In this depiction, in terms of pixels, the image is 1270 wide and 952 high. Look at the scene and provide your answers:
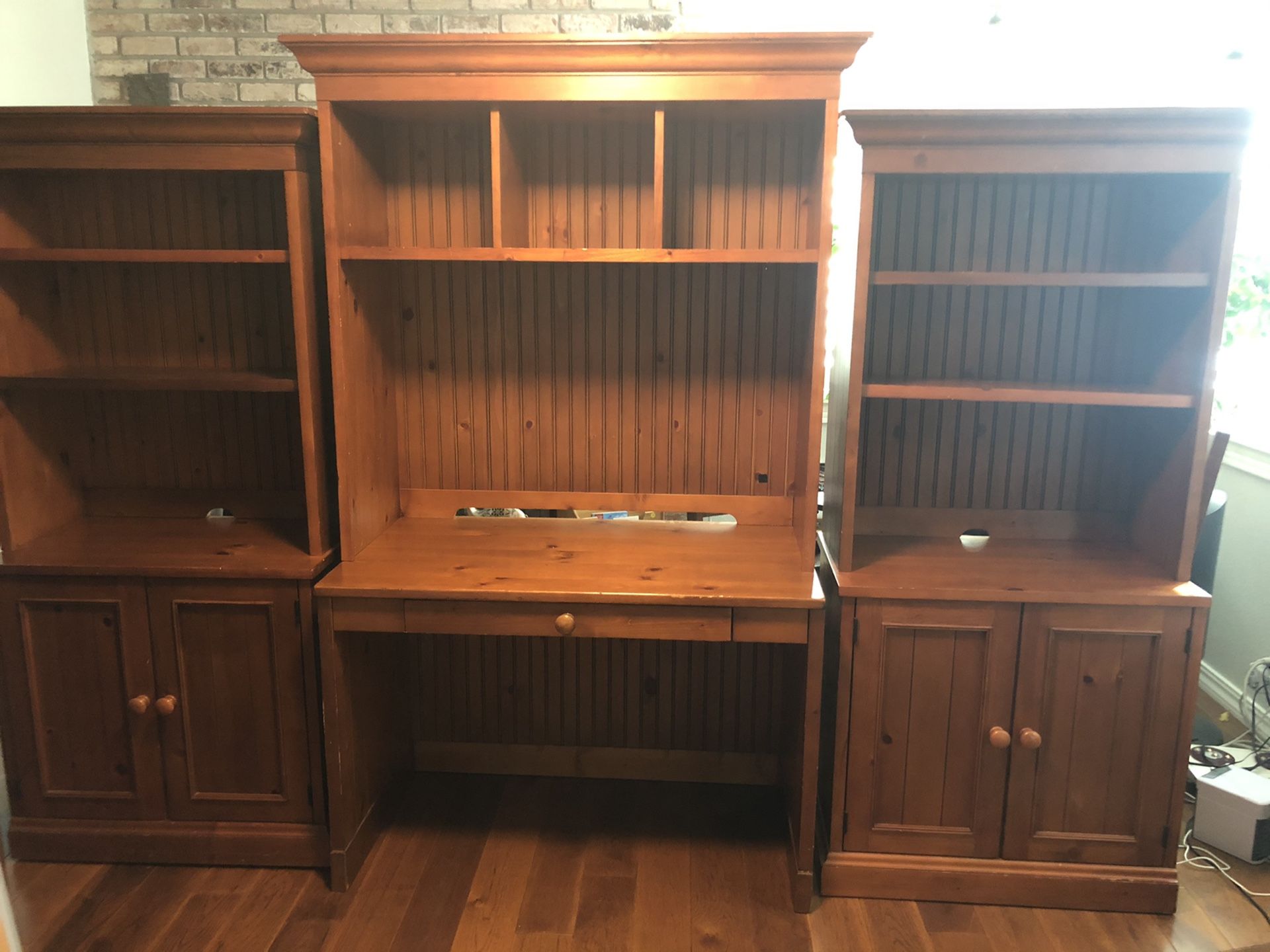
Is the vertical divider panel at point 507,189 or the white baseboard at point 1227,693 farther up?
the vertical divider panel at point 507,189

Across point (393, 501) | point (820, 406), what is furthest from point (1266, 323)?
point (393, 501)

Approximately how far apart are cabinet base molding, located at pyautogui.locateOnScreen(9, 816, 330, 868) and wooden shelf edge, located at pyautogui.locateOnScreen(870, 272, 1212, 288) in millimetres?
1900

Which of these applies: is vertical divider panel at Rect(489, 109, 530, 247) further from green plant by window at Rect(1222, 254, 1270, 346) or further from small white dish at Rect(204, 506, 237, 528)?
green plant by window at Rect(1222, 254, 1270, 346)

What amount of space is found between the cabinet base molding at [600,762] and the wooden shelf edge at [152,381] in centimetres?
114

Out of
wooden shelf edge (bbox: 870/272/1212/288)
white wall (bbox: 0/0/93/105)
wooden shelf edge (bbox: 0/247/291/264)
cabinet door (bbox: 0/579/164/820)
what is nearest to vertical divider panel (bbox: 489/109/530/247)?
wooden shelf edge (bbox: 0/247/291/264)

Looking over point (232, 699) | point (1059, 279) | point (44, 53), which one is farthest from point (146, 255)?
point (1059, 279)

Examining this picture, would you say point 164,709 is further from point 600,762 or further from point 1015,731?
point 1015,731

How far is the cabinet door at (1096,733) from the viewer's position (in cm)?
192

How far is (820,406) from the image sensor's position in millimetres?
1954

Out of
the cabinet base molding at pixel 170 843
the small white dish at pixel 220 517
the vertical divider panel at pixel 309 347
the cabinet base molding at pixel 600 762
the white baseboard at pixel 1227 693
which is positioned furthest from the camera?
the white baseboard at pixel 1227 693

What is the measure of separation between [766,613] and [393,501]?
1073mm

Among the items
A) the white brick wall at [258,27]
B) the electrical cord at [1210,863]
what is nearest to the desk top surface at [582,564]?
the electrical cord at [1210,863]

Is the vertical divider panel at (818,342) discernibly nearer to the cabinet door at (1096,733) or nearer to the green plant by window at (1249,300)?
the cabinet door at (1096,733)

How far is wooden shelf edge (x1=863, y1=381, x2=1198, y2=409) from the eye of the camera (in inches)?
74.4
